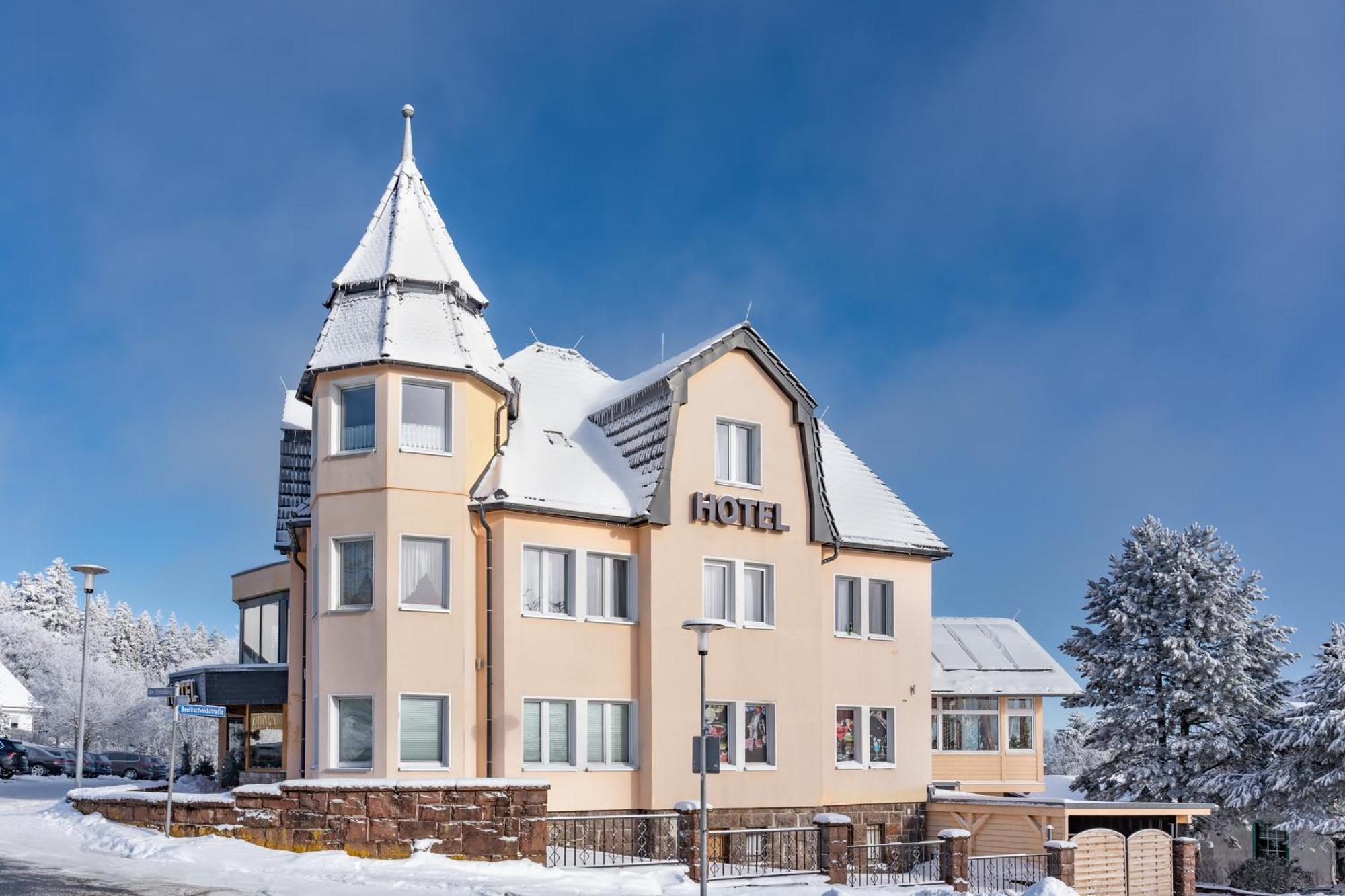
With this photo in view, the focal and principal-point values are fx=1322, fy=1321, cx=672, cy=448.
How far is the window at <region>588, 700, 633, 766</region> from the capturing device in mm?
27734

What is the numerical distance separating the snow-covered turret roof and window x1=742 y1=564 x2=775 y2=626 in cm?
696

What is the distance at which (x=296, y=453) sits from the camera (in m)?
34.2

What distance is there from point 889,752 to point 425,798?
1392 cm

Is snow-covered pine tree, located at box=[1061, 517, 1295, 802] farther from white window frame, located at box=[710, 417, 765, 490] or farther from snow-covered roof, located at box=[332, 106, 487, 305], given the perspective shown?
snow-covered roof, located at box=[332, 106, 487, 305]

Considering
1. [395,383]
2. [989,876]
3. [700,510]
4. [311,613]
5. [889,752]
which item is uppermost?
[395,383]

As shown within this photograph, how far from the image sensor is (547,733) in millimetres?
26969

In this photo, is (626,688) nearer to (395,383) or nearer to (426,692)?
(426,692)

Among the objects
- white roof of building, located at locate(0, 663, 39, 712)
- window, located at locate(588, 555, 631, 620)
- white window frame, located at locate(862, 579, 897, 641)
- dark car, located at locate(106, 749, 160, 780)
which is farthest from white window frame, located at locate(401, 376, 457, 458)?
white roof of building, located at locate(0, 663, 39, 712)

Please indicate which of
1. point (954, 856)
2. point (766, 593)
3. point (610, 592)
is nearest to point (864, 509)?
point (766, 593)

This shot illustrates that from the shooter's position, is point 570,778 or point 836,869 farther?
point 570,778

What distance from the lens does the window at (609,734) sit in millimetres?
27734

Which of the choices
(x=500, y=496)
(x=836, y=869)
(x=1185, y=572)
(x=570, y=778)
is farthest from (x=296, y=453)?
(x=1185, y=572)

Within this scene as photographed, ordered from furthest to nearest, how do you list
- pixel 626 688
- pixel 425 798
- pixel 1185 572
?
pixel 1185 572, pixel 626 688, pixel 425 798

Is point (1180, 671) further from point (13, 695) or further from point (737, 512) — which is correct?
point (13, 695)
